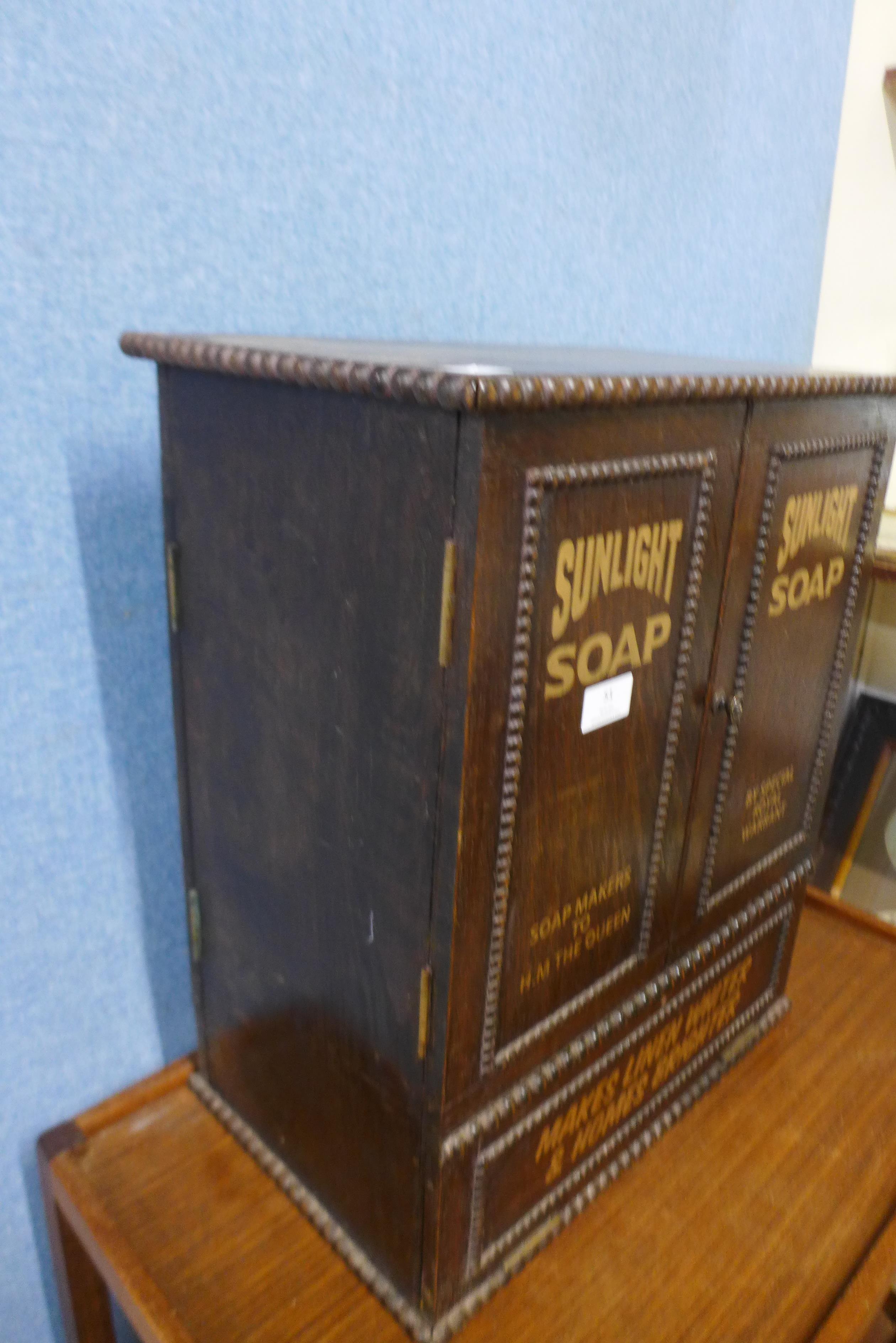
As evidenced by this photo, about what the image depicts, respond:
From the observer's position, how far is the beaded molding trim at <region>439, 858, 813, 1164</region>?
0.74 meters

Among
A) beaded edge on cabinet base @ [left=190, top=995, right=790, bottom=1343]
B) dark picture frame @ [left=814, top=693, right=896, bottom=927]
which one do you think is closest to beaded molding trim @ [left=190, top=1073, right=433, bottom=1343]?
beaded edge on cabinet base @ [left=190, top=995, right=790, bottom=1343]

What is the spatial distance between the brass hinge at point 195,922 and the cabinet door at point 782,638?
18.8 inches

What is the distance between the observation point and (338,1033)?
0.78 metres

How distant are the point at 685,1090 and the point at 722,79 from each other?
1312 mm

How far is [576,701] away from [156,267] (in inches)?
20.6

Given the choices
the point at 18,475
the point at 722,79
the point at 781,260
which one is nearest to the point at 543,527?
the point at 18,475

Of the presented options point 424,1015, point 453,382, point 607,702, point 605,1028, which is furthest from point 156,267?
point 605,1028

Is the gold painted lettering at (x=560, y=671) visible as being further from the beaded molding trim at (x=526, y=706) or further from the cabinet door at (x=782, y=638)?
the cabinet door at (x=782, y=638)

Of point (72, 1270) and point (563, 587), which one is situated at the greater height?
point (563, 587)

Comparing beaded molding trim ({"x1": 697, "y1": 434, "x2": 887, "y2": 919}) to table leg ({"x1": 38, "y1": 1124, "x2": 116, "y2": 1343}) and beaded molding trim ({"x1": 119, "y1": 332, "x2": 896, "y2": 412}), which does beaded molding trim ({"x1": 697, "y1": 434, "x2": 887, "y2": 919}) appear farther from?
table leg ({"x1": 38, "y1": 1124, "x2": 116, "y2": 1343})

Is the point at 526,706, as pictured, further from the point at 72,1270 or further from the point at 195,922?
the point at 72,1270

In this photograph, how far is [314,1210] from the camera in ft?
2.82

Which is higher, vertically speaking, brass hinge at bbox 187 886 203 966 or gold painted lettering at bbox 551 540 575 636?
gold painted lettering at bbox 551 540 575 636

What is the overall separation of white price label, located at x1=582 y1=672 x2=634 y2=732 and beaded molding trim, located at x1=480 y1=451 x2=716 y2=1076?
69 mm
